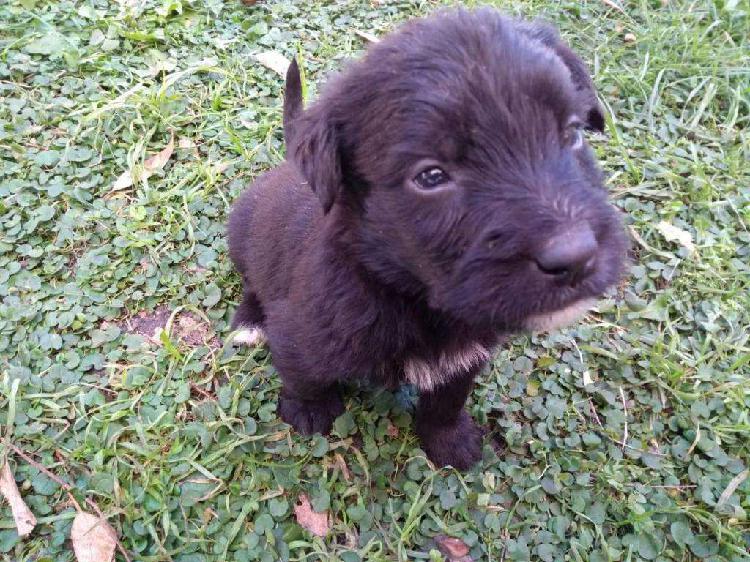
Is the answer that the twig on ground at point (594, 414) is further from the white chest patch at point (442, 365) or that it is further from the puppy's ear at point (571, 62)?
the puppy's ear at point (571, 62)

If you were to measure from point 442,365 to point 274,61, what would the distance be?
10.0 feet

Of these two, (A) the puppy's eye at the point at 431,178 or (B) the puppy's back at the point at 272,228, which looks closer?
(A) the puppy's eye at the point at 431,178

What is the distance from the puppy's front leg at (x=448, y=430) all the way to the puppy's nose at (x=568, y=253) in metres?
1.21

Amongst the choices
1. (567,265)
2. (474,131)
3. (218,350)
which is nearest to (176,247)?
(218,350)

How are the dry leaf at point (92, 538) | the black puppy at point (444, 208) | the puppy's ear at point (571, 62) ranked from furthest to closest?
1. the dry leaf at point (92, 538)
2. the puppy's ear at point (571, 62)
3. the black puppy at point (444, 208)

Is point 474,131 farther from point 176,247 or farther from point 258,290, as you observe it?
point 176,247

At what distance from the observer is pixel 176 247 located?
378cm

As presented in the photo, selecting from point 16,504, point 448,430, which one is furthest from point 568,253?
point 16,504

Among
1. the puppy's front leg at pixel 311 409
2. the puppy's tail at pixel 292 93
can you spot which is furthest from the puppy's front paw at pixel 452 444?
the puppy's tail at pixel 292 93

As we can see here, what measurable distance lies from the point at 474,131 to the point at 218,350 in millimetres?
2095

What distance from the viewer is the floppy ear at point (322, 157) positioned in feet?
7.13

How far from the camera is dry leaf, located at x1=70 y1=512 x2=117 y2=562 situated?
106 inches

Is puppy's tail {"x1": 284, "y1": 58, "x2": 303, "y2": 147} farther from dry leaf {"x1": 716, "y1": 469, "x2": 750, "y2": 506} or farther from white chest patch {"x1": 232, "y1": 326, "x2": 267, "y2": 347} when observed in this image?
dry leaf {"x1": 716, "y1": 469, "x2": 750, "y2": 506}

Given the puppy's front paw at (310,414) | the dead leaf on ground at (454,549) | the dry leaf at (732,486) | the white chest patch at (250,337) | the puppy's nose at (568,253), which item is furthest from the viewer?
the white chest patch at (250,337)
